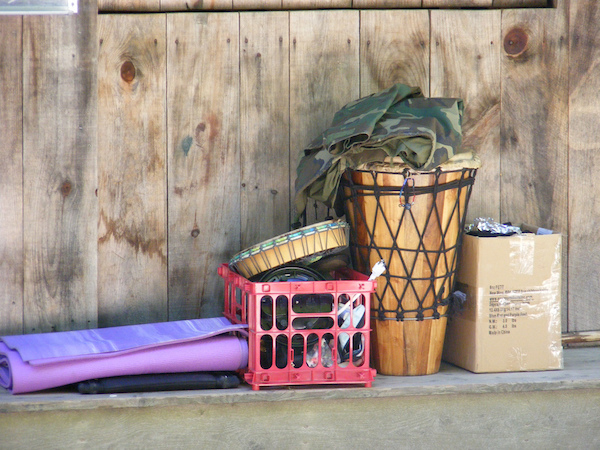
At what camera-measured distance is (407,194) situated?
285 cm

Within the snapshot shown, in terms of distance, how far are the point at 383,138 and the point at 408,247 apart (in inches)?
16.8

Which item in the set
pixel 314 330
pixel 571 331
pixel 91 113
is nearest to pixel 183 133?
pixel 91 113

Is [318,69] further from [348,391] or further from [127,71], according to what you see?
[348,391]

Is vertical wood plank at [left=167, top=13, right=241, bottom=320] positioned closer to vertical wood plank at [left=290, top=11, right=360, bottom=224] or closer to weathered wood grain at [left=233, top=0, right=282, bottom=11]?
weathered wood grain at [left=233, top=0, right=282, bottom=11]

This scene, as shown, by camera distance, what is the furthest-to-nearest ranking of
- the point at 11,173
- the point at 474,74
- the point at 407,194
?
the point at 474,74, the point at 11,173, the point at 407,194

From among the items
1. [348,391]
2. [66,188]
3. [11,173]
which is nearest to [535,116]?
[348,391]

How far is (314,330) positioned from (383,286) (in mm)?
356

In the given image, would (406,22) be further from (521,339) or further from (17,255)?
(17,255)

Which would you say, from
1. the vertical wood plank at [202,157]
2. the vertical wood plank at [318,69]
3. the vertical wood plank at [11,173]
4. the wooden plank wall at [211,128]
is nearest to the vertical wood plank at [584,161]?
the wooden plank wall at [211,128]

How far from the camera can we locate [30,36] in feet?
10.4

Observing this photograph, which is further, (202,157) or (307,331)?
(202,157)

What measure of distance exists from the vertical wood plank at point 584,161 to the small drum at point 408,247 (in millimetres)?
759

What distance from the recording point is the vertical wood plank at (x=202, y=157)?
3256 millimetres

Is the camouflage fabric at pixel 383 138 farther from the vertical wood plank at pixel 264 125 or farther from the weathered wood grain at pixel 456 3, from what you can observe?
the weathered wood grain at pixel 456 3
